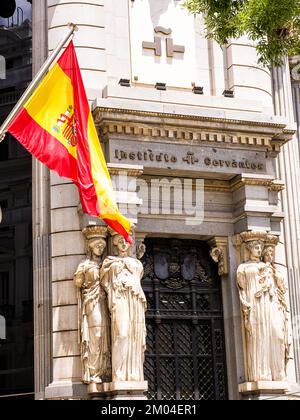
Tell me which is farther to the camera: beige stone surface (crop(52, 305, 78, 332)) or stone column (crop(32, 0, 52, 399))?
stone column (crop(32, 0, 52, 399))

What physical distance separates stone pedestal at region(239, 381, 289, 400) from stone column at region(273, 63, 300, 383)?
312cm

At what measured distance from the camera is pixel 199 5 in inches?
776

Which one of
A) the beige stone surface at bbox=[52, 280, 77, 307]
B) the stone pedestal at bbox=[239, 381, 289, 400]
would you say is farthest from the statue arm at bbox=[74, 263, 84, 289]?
the stone pedestal at bbox=[239, 381, 289, 400]

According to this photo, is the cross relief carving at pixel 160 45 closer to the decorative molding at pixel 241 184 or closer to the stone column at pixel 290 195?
the decorative molding at pixel 241 184

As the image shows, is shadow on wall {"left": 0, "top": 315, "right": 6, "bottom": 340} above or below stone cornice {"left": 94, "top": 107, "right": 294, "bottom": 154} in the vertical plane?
below

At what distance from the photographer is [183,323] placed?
2311 cm

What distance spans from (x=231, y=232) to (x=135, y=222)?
2.91 m

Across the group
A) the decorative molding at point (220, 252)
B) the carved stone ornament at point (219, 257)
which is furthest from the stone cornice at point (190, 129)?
the carved stone ornament at point (219, 257)

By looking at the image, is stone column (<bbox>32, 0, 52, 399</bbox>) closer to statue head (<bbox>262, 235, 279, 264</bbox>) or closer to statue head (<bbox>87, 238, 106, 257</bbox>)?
statue head (<bbox>87, 238, 106, 257</bbox>)

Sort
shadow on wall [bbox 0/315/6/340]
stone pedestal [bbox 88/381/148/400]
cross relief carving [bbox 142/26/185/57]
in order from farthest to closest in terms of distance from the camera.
→ cross relief carving [bbox 142/26/185/57], shadow on wall [bbox 0/315/6/340], stone pedestal [bbox 88/381/148/400]

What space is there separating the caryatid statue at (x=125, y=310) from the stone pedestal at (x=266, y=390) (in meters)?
2.64

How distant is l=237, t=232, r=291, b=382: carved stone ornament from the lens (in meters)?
21.9

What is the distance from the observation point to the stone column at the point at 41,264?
846 inches

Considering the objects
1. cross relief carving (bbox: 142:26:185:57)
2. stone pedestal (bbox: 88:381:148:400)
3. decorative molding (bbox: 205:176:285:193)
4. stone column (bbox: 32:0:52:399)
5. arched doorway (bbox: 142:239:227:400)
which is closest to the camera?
stone pedestal (bbox: 88:381:148:400)
